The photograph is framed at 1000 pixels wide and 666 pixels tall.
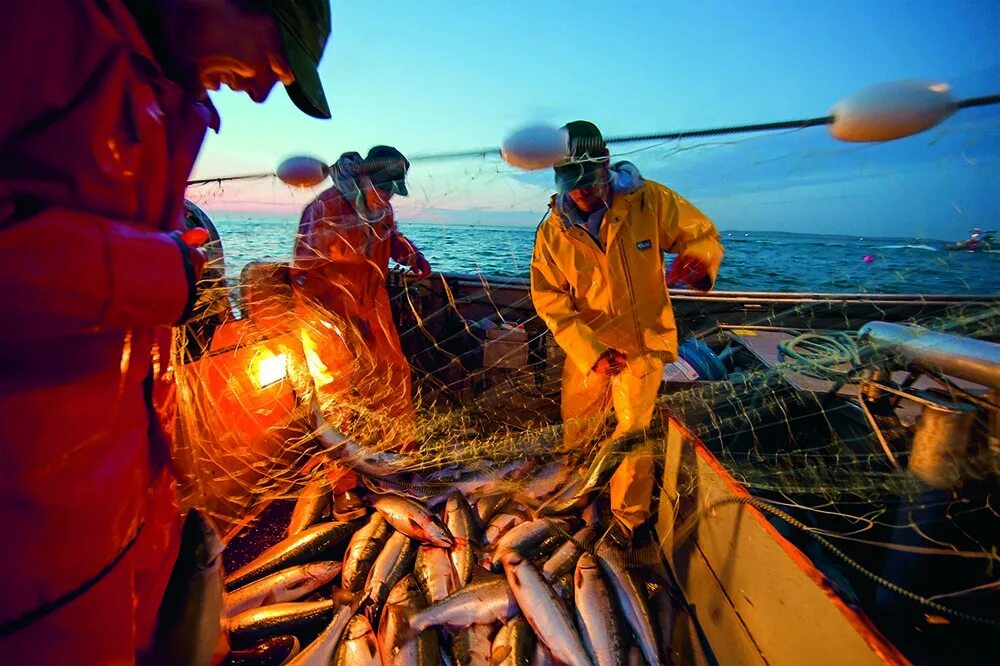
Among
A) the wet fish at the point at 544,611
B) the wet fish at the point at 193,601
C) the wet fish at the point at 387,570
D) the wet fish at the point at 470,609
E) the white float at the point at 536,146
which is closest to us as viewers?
the wet fish at the point at 193,601

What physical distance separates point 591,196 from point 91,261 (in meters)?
3.14

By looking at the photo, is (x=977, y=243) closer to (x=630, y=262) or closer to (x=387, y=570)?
(x=630, y=262)

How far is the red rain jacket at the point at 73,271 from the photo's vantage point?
3.11ft

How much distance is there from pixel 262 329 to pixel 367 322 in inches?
40.4

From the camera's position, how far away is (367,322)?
4438mm

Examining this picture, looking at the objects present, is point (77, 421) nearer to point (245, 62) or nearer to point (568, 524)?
point (245, 62)

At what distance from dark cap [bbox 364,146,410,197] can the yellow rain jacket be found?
127 centimetres

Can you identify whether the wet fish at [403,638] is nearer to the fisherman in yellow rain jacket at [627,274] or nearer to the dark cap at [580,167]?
the fisherman in yellow rain jacket at [627,274]

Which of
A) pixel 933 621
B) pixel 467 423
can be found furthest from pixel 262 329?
pixel 933 621

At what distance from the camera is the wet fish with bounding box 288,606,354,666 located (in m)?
2.64

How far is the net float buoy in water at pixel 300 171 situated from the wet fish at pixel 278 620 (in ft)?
9.19

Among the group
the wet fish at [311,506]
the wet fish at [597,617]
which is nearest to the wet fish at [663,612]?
the wet fish at [597,617]

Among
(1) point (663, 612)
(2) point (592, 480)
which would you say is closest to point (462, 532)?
(2) point (592, 480)

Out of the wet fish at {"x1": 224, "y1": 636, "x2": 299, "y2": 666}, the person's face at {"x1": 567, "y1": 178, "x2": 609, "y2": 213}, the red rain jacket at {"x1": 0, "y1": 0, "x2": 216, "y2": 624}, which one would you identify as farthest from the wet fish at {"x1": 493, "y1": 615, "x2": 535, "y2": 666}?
the person's face at {"x1": 567, "y1": 178, "x2": 609, "y2": 213}
